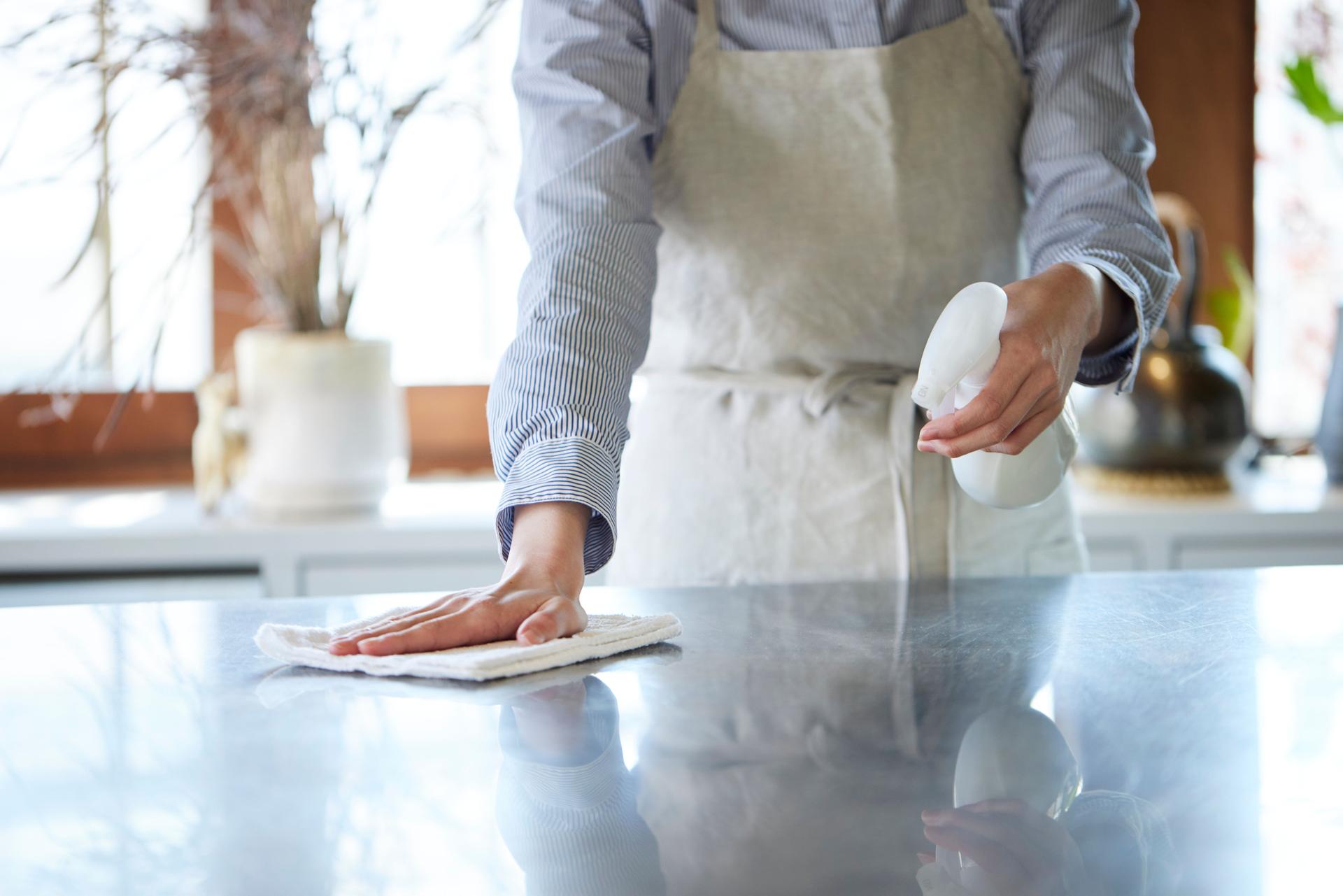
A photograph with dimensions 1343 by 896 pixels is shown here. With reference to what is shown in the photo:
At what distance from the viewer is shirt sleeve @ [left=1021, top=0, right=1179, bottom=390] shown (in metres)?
0.85

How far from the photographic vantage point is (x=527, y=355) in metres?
0.74

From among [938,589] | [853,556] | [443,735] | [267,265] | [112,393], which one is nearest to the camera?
[443,735]

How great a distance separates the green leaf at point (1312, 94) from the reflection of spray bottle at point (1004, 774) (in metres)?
1.65

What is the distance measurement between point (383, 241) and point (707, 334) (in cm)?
124

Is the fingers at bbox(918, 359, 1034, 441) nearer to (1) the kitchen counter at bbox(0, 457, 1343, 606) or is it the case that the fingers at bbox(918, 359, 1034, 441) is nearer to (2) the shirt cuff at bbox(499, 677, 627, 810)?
(2) the shirt cuff at bbox(499, 677, 627, 810)

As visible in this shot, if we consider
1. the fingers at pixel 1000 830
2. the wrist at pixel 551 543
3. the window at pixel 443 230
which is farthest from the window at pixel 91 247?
the fingers at pixel 1000 830

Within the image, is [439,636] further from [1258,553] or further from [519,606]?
[1258,553]

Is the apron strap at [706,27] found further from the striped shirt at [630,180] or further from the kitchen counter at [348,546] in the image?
the kitchen counter at [348,546]

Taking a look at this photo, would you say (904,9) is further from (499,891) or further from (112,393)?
(112,393)

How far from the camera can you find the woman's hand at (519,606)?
22.8 inches

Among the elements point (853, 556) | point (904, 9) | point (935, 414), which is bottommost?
point (853, 556)

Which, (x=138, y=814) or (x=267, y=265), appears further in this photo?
(x=267, y=265)

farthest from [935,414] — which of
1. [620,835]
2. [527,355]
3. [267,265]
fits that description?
[267,265]

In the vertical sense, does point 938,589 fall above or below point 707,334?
below
